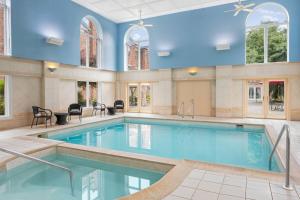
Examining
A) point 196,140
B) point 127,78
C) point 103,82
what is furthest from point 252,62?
point 103,82

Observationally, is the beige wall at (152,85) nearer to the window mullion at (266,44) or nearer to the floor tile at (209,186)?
the window mullion at (266,44)

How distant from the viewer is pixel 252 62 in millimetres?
9250

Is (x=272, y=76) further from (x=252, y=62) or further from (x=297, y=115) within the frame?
Result: (x=297, y=115)

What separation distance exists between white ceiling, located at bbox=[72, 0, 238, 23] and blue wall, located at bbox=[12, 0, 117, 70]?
0.58 m

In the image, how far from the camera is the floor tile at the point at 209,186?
2524mm

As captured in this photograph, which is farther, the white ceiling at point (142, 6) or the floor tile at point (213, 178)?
the white ceiling at point (142, 6)

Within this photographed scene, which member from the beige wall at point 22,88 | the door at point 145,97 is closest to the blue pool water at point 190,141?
the beige wall at point 22,88

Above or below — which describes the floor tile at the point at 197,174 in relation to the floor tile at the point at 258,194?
above

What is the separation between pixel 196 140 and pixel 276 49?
595 centimetres

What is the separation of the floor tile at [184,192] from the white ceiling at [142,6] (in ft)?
28.5

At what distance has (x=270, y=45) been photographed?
905 centimetres

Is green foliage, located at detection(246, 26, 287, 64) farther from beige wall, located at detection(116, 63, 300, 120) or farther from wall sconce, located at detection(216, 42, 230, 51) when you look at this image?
wall sconce, located at detection(216, 42, 230, 51)

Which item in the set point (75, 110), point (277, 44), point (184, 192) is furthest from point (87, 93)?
point (277, 44)

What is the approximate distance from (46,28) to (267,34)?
30.4 feet
